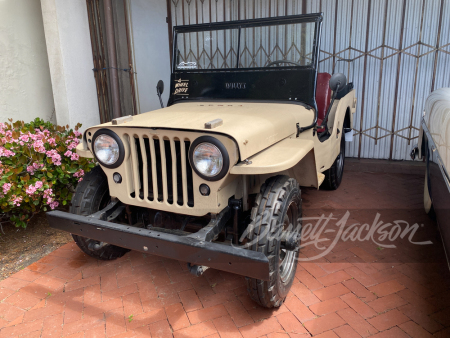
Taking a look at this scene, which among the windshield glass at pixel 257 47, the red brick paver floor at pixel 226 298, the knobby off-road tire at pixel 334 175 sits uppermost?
the windshield glass at pixel 257 47

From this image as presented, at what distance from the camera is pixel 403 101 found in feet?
16.2

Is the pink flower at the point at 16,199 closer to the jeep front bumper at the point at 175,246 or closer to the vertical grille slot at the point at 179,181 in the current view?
the jeep front bumper at the point at 175,246

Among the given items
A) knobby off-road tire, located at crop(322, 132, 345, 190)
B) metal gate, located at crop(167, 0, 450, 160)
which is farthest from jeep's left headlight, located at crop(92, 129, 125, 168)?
metal gate, located at crop(167, 0, 450, 160)

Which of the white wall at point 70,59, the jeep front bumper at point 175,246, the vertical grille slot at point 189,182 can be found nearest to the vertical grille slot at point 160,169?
the vertical grille slot at point 189,182

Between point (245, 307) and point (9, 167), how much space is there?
2.28 metres

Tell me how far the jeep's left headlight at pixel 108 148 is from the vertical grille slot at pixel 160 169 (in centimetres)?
8

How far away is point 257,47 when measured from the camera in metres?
3.20

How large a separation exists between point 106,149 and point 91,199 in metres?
0.46

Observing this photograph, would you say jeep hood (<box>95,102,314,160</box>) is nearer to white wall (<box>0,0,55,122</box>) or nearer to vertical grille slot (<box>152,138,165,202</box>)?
vertical grille slot (<box>152,138,165,202</box>)

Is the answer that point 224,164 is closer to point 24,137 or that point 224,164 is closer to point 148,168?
point 148,168

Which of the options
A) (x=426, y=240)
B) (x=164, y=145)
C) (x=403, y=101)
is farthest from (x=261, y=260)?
(x=403, y=101)

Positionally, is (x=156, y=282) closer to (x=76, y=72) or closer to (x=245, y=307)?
(x=245, y=307)

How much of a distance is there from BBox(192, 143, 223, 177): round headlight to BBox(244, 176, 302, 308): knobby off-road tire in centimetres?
35

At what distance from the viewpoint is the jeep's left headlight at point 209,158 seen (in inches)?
76.7
